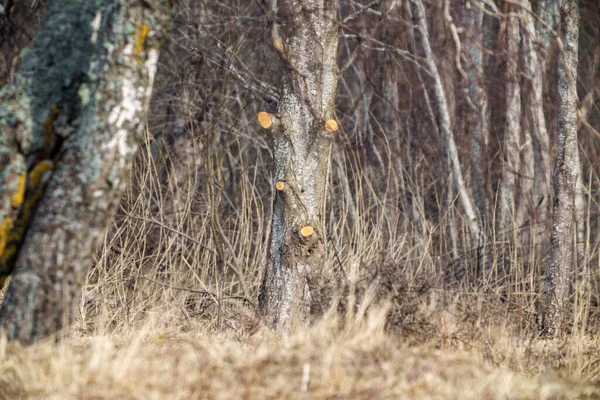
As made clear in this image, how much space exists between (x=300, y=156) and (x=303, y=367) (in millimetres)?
1897

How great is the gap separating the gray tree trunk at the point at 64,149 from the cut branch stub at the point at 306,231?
61.3 inches

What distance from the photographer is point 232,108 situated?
9008 mm

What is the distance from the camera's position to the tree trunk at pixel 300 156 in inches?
190

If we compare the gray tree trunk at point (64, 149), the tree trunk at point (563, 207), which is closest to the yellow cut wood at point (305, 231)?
the gray tree trunk at point (64, 149)

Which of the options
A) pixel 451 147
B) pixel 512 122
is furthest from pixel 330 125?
pixel 512 122

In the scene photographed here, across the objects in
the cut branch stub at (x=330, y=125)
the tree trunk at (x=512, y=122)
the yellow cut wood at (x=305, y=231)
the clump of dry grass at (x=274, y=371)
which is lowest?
the clump of dry grass at (x=274, y=371)

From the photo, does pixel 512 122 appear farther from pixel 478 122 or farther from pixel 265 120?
pixel 265 120

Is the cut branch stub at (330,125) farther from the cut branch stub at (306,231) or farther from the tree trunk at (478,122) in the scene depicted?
the tree trunk at (478,122)

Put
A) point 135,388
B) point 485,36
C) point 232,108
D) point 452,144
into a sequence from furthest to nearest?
point 485,36
point 232,108
point 452,144
point 135,388

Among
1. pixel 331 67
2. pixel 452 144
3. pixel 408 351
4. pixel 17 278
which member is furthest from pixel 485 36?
pixel 17 278

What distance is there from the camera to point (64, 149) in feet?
11.3

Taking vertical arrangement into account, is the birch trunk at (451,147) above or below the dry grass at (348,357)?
above

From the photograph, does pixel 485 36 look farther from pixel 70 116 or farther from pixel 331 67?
pixel 70 116

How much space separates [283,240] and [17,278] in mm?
1875
